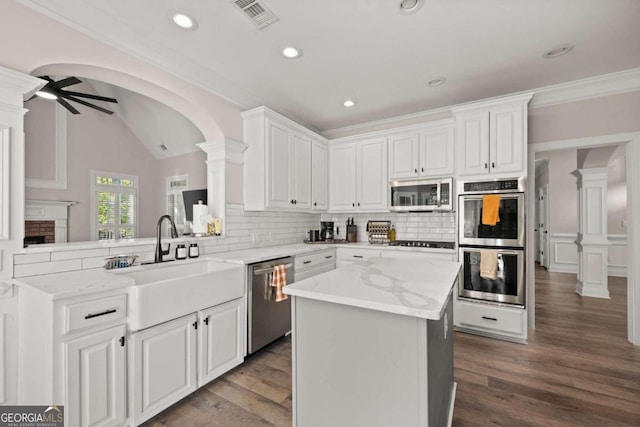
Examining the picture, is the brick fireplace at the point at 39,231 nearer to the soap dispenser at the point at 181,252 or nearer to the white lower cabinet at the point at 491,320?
the soap dispenser at the point at 181,252

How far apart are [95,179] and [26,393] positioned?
18.5ft

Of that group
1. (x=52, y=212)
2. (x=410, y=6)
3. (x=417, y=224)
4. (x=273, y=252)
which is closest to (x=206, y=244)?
(x=273, y=252)

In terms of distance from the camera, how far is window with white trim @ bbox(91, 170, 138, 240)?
240 inches

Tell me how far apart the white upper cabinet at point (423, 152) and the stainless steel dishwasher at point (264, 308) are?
2.05 m

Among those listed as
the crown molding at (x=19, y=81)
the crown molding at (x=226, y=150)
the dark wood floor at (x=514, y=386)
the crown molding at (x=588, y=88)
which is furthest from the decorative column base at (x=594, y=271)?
the crown molding at (x=19, y=81)

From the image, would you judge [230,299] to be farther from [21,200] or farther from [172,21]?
[172,21]

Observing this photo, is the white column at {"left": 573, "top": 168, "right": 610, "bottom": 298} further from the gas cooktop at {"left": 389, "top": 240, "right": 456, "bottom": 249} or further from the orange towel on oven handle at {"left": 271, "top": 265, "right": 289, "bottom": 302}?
the orange towel on oven handle at {"left": 271, "top": 265, "right": 289, "bottom": 302}

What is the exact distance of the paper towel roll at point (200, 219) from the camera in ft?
10.1

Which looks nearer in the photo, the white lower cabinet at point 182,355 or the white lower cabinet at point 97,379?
the white lower cabinet at point 97,379

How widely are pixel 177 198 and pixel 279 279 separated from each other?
16.9ft

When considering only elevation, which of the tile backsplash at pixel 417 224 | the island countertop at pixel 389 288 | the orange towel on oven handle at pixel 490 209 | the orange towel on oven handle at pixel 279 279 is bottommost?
the orange towel on oven handle at pixel 279 279

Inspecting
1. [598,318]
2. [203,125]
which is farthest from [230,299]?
[598,318]

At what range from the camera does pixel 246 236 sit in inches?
135

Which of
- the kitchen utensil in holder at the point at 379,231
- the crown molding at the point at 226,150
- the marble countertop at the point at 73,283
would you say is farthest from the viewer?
the kitchen utensil in holder at the point at 379,231
